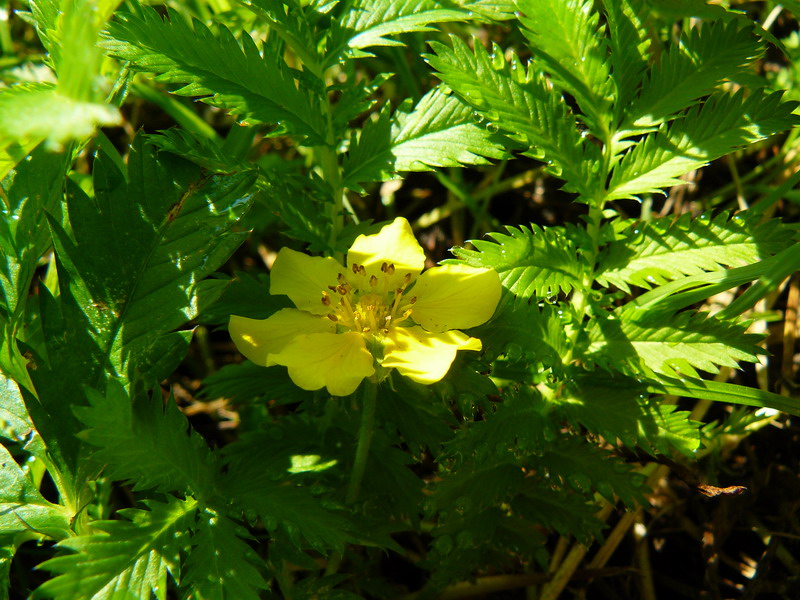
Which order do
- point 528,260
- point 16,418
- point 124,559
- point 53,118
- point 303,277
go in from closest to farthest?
point 53,118 → point 124,559 → point 16,418 → point 528,260 → point 303,277

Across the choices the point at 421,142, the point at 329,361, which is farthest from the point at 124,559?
the point at 421,142

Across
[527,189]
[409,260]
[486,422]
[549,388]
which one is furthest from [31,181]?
[527,189]

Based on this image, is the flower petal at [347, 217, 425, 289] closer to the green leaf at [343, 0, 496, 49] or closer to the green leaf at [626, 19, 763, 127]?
the green leaf at [343, 0, 496, 49]

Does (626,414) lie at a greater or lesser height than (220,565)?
greater

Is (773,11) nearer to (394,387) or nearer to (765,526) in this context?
(765,526)

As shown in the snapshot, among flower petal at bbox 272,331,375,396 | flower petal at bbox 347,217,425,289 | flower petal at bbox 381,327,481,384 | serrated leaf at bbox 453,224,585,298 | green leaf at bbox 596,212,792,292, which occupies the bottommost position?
flower petal at bbox 272,331,375,396

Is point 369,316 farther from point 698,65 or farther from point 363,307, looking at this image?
point 698,65

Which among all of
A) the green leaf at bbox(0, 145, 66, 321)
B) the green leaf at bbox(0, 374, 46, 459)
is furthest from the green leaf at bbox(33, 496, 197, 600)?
the green leaf at bbox(0, 145, 66, 321)
